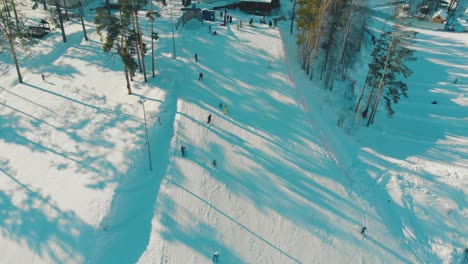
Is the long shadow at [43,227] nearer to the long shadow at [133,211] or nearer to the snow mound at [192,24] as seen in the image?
the long shadow at [133,211]

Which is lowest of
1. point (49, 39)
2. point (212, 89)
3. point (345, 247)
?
point (345, 247)

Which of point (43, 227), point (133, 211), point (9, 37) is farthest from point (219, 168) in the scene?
point (9, 37)

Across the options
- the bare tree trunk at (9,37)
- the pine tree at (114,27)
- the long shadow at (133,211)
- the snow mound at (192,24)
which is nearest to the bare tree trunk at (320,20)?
the snow mound at (192,24)

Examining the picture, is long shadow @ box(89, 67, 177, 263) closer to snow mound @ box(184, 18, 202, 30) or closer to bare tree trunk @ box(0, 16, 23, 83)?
bare tree trunk @ box(0, 16, 23, 83)

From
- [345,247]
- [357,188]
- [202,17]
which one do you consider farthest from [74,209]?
[202,17]

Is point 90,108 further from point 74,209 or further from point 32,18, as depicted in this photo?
point 32,18

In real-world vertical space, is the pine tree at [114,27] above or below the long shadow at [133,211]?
above

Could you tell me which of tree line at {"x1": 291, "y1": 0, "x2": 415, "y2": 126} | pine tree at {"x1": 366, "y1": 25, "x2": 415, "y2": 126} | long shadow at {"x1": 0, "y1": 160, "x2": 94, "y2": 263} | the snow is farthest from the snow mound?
long shadow at {"x1": 0, "y1": 160, "x2": 94, "y2": 263}

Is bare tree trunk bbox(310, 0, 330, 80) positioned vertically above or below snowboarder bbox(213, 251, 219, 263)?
above
